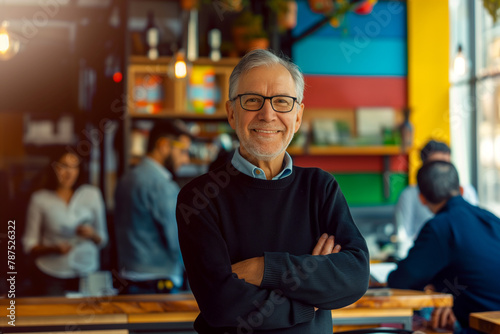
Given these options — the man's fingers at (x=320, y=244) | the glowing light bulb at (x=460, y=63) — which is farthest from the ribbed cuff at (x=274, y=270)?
the glowing light bulb at (x=460, y=63)

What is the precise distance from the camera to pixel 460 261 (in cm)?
221

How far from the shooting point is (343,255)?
139 centimetres

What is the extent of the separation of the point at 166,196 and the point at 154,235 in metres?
0.25

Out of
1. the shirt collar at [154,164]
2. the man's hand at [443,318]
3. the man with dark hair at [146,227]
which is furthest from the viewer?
the shirt collar at [154,164]

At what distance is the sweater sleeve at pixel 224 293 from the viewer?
1305mm

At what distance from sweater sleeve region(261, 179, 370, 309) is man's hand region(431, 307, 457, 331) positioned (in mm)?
1163

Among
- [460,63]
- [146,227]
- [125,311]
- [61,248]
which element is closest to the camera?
[125,311]

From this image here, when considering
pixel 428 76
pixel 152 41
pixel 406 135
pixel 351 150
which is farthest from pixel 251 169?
pixel 428 76

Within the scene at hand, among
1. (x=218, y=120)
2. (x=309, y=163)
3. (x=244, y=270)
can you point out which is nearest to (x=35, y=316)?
(x=244, y=270)

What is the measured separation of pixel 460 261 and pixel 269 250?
1187 millimetres

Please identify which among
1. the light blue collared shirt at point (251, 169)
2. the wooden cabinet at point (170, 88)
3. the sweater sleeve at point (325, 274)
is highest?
the wooden cabinet at point (170, 88)

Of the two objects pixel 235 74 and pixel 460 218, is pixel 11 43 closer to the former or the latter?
pixel 235 74

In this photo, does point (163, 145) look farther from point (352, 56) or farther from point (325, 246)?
point (352, 56)

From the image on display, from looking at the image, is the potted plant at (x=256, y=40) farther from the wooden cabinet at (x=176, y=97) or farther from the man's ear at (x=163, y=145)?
the man's ear at (x=163, y=145)
